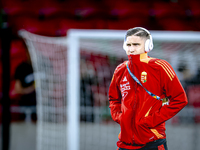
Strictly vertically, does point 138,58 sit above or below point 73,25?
below

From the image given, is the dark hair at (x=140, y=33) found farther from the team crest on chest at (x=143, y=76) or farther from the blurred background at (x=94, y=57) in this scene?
the blurred background at (x=94, y=57)

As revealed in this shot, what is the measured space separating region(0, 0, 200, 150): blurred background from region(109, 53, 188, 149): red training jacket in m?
1.23

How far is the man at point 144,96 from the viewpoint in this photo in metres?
0.80

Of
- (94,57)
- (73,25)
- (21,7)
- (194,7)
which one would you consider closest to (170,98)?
(94,57)

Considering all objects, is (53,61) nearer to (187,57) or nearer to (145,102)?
(187,57)

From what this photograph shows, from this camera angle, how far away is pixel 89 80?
269cm

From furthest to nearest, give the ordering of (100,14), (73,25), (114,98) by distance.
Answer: (100,14) < (73,25) < (114,98)

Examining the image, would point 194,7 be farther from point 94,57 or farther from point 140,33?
point 140,33

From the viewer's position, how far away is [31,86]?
3.72 m

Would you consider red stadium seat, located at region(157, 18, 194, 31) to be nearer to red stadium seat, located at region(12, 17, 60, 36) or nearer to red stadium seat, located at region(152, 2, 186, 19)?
red stadium seat, located at region(152, 2, 186, 19)

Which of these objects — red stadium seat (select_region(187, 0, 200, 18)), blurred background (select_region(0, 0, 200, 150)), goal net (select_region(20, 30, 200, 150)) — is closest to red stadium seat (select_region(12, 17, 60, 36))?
blurred background (select_region(0, 0, 200, 150))

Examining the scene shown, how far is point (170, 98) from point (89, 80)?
1.91 metres

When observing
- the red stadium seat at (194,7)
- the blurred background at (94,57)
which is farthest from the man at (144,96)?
the red stadium seat at (194,7)

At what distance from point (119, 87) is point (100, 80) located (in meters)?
2.08
